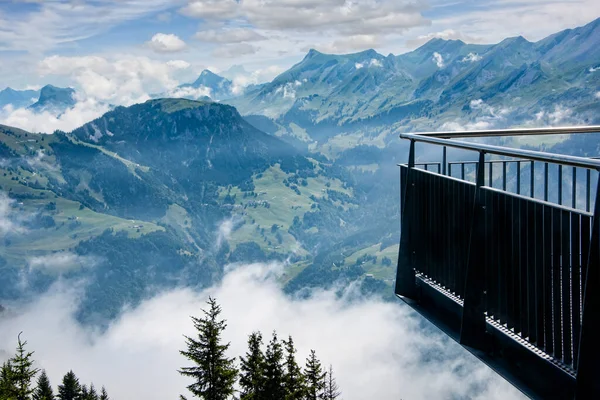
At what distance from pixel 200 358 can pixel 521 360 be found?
2574cm

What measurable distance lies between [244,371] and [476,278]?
34176 mm

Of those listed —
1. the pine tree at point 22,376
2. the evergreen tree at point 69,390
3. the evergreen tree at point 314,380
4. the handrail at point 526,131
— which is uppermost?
the handrail at point 526,131

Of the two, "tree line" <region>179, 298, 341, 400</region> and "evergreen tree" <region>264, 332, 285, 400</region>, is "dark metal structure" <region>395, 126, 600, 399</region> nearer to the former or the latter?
"tree line" <region>179, 298, 341, 400</region>

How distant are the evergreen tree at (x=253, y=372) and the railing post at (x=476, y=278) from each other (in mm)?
29904

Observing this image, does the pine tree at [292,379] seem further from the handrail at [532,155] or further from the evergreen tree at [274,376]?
the handrail at [532,155]

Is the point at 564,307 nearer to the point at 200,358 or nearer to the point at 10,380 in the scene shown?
the point at 200,358

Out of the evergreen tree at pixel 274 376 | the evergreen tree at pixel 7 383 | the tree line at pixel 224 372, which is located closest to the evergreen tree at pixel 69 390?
the tree line at pixel 224 372

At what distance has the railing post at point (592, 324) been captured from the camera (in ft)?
18.1

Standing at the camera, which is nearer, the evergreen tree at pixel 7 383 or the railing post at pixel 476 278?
the railing post at pixel 476 278

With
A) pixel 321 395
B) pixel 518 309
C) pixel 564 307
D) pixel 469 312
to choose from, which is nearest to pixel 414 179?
pixel 469 312

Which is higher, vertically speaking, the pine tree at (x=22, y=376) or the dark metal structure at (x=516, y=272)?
the dark metal structure at (x=516, y=272)

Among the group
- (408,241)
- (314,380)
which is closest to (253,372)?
(314,380)

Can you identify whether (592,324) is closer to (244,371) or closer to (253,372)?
(253,372)

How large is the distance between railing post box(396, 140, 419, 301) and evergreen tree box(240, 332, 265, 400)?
27592mm
